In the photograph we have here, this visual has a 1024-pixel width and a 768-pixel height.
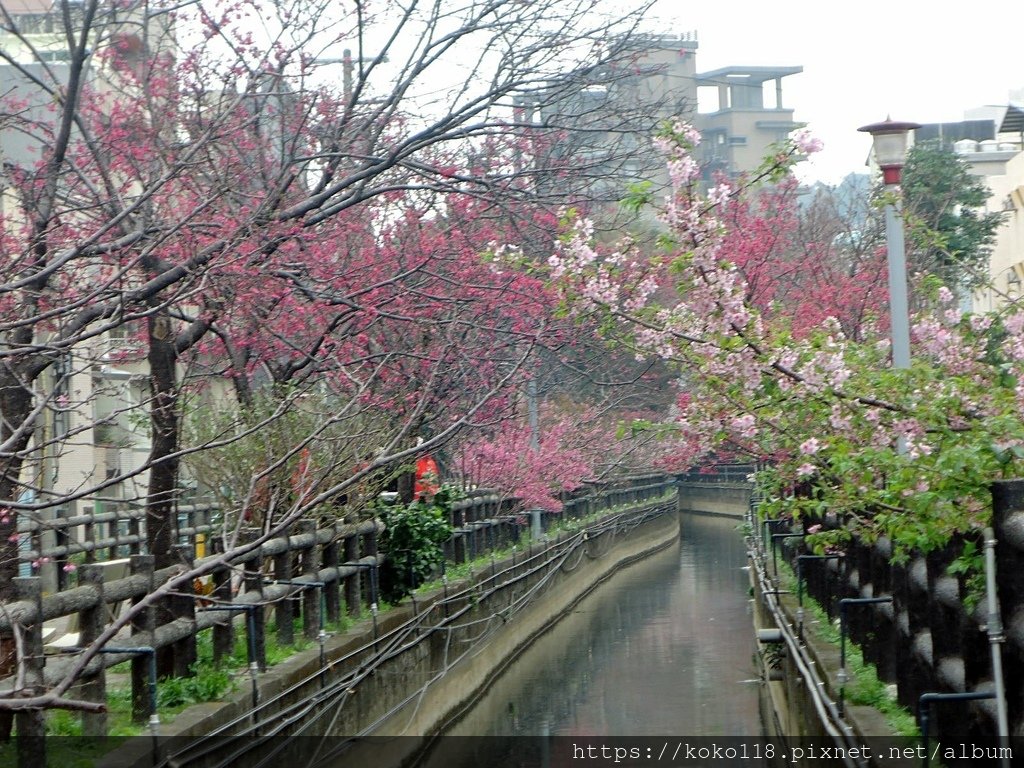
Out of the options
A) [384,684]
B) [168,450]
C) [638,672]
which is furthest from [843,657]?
[638,672]

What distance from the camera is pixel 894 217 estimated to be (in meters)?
12.4

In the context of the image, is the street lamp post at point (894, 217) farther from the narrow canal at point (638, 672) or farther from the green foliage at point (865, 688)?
the narrow canal at point (638, 672)

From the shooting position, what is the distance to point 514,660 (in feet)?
79.8

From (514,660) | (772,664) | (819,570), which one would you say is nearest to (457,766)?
(772,664)

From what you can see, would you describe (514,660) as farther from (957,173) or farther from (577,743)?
(957,173)

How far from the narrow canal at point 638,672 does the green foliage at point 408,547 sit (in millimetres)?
2057

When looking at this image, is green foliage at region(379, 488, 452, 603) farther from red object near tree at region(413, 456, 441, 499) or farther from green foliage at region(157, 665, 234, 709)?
green foliage at region(157, 665, 234, 709)

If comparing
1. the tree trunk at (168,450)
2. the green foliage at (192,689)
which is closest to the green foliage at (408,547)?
the tree trunk at (168,450)

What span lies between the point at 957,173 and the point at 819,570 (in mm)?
21851

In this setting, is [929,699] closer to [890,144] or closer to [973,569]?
[973,569]

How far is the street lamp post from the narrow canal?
768 centimetres

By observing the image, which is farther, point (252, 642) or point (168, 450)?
point (168, 450)

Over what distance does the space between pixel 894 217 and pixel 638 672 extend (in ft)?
44.3

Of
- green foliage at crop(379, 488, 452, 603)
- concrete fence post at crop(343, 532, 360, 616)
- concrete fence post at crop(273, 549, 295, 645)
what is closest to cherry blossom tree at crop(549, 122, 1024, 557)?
concrete fence post at crop(273, 549, 295, 645)
